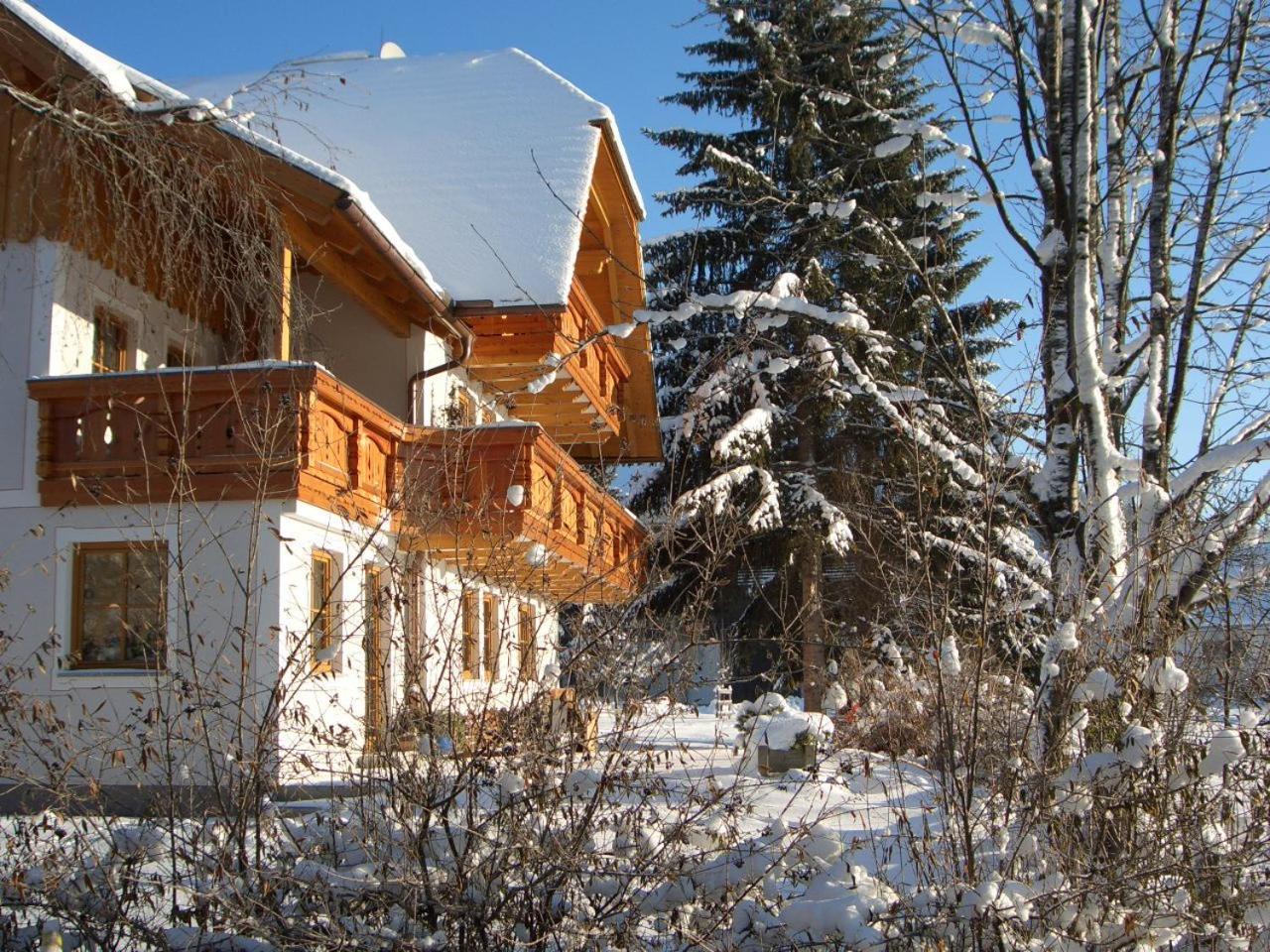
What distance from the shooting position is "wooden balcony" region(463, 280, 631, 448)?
51.5 feet

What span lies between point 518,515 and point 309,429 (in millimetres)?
1907

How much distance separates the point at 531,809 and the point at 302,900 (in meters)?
0.88

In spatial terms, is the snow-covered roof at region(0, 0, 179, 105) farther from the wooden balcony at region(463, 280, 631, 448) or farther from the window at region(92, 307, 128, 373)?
the wooden balcony at region(463, 280, 631, 448)

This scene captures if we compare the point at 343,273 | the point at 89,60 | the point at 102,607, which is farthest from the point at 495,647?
the point at 343,273

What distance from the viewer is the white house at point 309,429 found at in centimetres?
525

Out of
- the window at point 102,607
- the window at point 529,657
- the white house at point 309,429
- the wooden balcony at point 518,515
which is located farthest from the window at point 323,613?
the window at point 102,607

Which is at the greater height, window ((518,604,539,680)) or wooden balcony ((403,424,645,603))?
wooden balcony ((403,424,645,603))

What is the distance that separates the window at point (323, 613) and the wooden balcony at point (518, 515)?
1.75 feet

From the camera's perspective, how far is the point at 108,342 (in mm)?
12445

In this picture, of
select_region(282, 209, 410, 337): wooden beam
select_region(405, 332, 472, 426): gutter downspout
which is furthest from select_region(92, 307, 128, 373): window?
select_region(405, 332, 472, 426): gutter downspout

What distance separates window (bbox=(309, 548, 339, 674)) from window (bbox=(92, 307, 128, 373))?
2.66m

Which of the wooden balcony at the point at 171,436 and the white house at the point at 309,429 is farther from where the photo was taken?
the wooden balcony at the point at 171,436

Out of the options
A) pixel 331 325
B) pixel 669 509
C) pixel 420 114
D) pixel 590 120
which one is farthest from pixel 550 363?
pixel 420 114

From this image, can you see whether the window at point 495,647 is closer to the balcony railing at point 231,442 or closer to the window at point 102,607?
the balcony railing at point 231,442
